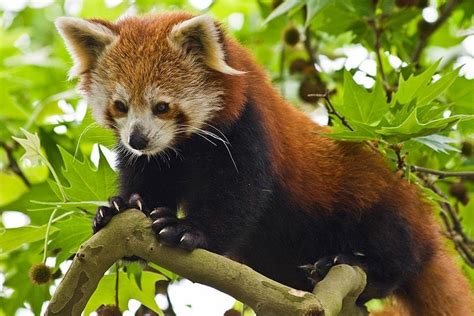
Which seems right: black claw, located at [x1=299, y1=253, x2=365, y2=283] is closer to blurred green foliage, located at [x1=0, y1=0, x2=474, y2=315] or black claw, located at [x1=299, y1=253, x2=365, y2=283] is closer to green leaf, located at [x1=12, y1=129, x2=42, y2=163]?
blurred green foliage, located at [x1=0, y1=0, x2=474, y2=315]

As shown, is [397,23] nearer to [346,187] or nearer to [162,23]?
[346,187]

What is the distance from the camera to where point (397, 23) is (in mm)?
4633

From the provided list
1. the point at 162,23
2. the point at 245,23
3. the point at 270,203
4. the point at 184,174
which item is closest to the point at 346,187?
the point at 270,203

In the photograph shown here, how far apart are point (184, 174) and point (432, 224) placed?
4.12ft

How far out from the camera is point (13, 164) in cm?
503

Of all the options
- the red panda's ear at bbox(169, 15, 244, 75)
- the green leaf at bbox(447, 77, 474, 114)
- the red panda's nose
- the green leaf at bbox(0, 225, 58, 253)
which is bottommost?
the green leaf at bbox(0, 225, 58, 253)

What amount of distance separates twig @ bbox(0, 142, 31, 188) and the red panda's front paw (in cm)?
177

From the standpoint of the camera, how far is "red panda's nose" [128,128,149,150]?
136 inches

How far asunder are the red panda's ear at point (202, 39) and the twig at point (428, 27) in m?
1.50

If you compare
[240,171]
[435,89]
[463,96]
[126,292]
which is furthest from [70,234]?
[463,96]

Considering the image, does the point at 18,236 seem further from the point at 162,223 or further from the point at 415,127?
the point at 415,127

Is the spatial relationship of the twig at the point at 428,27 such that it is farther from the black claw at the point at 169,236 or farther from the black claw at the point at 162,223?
the black claw at the point at 169,236

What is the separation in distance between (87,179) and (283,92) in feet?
5.73

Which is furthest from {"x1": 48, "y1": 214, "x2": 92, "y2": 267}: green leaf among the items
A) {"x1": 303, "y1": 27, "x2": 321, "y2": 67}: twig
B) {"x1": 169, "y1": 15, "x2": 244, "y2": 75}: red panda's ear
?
{"x1": 303, "y1": 27, "x2": 321, "y2": 67}: twig
